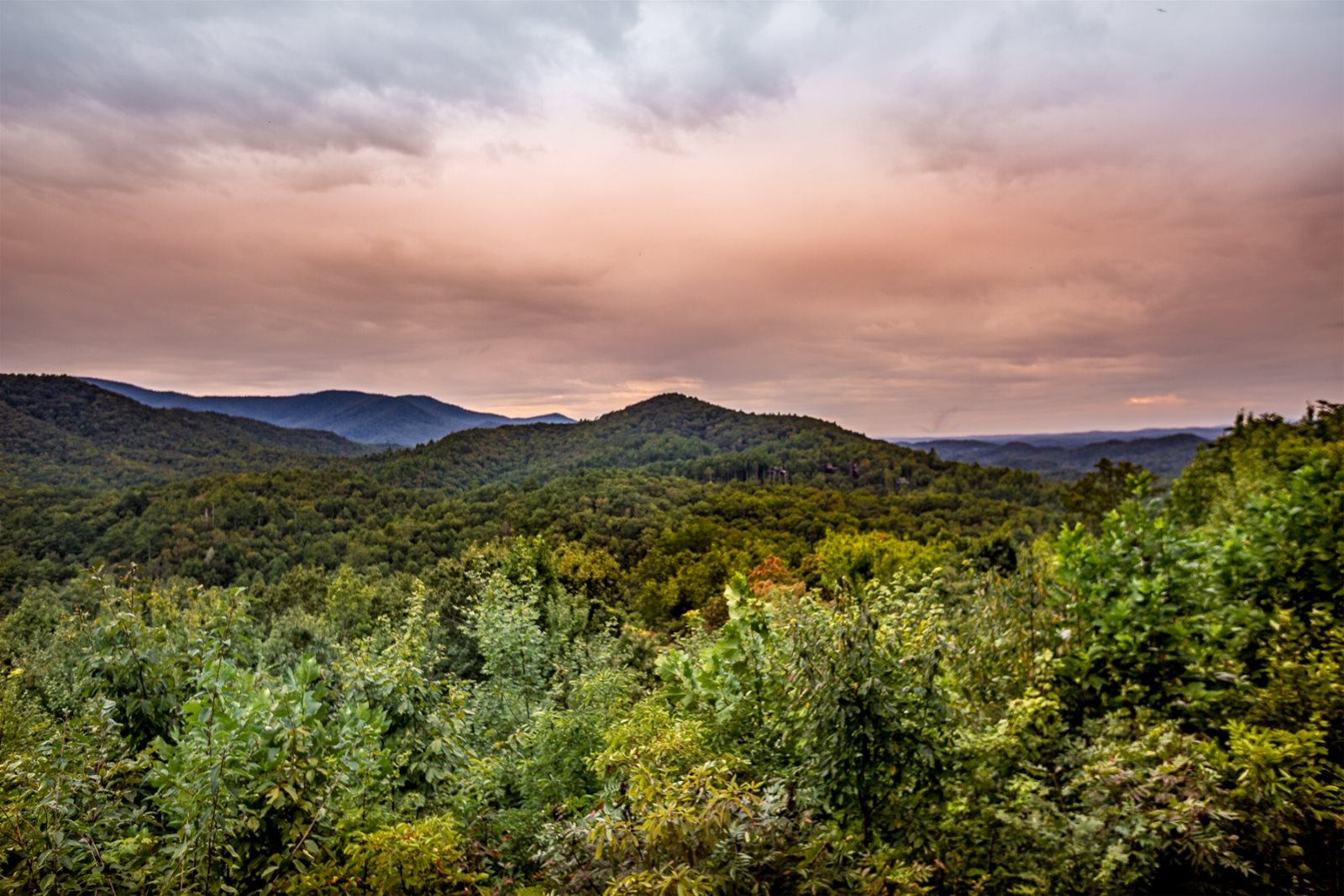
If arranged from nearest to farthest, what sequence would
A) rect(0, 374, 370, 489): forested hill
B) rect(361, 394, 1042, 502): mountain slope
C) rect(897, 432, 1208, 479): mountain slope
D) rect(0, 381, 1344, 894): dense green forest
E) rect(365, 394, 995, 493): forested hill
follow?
rect(0, 381, 1344, 894): dense green forest → rect(361, 394, 1042, 502): mountain slope → rect(365, 394, 995, 493): forested hill → rect(0, 374, 370, 489): forested hill → rect(897, 432, 1208, 479): mountain slope

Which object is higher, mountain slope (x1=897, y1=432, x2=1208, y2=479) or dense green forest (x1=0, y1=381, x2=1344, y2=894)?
mountain slope (x1=897, y1=432, x2=1208, y2=479)

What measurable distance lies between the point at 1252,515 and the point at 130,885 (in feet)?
28.3

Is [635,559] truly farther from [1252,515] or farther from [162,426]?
[162,426]

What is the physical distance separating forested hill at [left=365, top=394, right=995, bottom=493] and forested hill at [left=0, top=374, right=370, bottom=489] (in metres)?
29.4

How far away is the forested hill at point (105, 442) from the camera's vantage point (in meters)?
90.6

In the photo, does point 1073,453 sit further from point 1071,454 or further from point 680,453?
point 680,453

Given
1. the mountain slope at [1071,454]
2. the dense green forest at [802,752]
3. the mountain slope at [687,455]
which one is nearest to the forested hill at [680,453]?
the mountain slope at [687,455]

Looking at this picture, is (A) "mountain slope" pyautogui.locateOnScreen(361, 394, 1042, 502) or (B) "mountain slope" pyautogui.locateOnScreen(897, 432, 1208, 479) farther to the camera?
(B) "mountain slope" pyautogui.locateOnScreen(897, 432, 1208, 479)

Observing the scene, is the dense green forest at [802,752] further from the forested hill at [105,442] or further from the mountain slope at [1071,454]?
the forested hill at [105,442]

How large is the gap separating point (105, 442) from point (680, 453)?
333 feet

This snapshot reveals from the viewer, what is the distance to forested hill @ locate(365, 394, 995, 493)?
294ft

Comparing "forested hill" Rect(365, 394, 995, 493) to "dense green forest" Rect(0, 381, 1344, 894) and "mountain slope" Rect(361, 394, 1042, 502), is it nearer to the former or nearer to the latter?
"mountain slope" Rect(361, 394, 1042, 502)

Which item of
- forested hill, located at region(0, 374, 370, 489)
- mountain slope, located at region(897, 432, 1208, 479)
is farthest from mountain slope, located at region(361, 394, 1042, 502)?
forested hill, located at region(0, 374, 370, 489)

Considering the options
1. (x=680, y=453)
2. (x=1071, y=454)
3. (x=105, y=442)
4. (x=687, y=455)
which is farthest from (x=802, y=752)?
(x=1071, y=454)
